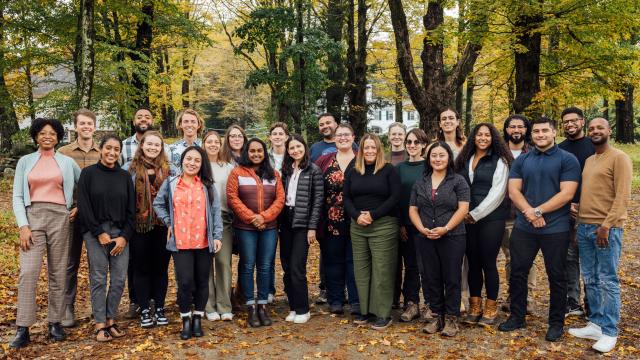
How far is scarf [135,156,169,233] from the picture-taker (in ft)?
17.5

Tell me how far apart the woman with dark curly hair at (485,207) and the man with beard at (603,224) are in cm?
82

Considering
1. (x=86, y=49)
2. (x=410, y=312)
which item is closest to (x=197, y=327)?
(x=410, y=312)

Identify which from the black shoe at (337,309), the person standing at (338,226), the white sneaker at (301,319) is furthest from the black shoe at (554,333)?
the white sneaker at (301,319)

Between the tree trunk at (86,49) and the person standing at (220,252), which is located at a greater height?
the tree trunk at (86,49)

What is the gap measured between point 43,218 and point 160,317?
5.69ft

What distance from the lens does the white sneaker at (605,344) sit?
4.71m

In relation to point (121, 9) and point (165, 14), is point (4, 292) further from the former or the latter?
point (165, 14)

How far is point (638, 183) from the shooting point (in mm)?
14969

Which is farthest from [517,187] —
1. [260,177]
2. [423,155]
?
[260,177]

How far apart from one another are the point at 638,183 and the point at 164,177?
50.1 feet

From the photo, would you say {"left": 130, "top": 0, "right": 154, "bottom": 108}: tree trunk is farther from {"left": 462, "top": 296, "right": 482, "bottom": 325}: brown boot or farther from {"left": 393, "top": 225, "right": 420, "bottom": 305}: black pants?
{"left": 462, "top": 296, "right": 482, "bottom": 325}: brown boot

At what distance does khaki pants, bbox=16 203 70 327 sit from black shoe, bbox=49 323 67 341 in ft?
0.24

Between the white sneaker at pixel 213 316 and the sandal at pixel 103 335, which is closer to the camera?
the sandal at pixel 103 335

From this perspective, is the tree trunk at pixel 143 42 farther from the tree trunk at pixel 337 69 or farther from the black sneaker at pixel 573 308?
the black sneaker at pixel 573 308
